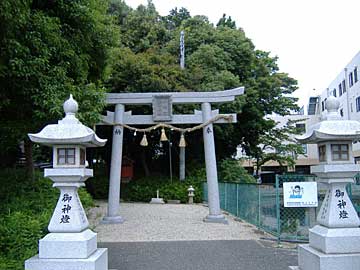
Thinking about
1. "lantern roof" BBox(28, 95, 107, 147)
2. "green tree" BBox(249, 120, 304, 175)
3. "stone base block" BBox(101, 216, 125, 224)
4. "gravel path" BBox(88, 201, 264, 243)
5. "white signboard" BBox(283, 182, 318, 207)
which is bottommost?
"gravel path" BBox(88, 201, 264, 243)

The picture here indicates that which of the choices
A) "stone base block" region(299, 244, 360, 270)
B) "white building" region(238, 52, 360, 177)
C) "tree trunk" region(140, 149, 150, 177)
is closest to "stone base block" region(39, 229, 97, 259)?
"stone base block" region(299, 244, 360, 270)

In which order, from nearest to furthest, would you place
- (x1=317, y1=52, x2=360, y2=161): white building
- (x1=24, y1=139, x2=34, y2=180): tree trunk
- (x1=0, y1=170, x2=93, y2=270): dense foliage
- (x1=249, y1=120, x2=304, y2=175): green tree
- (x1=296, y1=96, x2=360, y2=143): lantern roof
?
1. (x1=296, y1=96, x2=360, y2=143): lantern roof
2. (x1=0, y1=170, x2=93, y2=270): dense foliage
3. (x1=24, y1=139, x2=34, y2=180): tree trunk
4. (x1=249, y1=120, x2=304, y2=175): green tree
5. (x1=317, y1=52, x2=360, y2=161): white building

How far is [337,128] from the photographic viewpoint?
238 inches

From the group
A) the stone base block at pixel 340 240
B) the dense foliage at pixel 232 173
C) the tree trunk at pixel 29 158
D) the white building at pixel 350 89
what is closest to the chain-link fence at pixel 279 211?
the stone base block at pixel 340 240

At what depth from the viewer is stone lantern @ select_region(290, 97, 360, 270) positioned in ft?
18.9

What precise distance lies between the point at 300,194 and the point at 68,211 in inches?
212

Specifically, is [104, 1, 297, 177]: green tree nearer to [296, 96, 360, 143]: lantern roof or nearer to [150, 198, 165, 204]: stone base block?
[150, 198, 165, 204]: stone base block

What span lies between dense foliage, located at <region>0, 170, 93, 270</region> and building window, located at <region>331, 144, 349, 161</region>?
5015mm

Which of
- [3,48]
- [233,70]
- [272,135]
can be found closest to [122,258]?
[3,48]

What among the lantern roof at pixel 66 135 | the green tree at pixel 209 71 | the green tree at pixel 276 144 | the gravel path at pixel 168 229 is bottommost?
the gravel path at pixel 168 229

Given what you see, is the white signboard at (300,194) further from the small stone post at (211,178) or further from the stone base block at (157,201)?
the stone base block at (157,201)

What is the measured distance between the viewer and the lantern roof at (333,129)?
19.6ft

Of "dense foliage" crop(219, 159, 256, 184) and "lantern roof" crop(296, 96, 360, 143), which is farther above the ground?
"lantern roof" crop(296, 96, 360, 143)

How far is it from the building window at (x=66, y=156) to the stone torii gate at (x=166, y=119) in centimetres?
759
